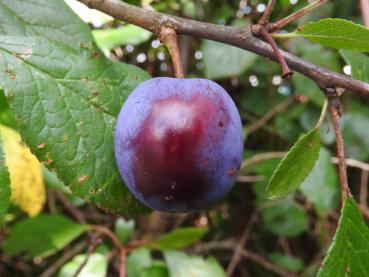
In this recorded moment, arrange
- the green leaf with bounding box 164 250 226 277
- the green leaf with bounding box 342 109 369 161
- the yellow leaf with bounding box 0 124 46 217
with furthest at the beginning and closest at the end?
1. the green leaf with bounding box 342 109 369 161
2. the green leaf with bounding box 164 250 226 277
3. the yellow leaf with bounding box 0 124 46 217

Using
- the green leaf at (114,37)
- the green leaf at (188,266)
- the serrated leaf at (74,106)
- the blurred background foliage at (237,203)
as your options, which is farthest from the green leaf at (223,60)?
the serrated leaf at (74,106)

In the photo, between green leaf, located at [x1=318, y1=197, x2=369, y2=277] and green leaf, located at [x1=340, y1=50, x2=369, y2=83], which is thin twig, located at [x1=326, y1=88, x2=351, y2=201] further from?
green leaf, located at [x1=340, y1=50, x2=369, y2=83]

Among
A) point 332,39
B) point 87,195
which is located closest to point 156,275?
point 87,195

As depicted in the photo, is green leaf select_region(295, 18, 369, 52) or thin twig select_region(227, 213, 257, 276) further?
thin twig select_region(227, 213, 257, 276)

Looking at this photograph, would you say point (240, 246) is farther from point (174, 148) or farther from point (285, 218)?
point (174, 148)

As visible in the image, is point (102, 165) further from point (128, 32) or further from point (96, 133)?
point (128, 32)

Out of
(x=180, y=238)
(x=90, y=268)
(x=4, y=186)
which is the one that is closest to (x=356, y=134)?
(x=180, y=238)

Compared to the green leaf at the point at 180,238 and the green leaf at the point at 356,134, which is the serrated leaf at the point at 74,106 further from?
the green leaf at the point at 356,134

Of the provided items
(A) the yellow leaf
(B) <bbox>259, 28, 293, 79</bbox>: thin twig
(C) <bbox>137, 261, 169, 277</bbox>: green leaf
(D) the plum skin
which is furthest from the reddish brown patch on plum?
(C) <bbox>137, 261, 169, 277</bbox>: green leaf
